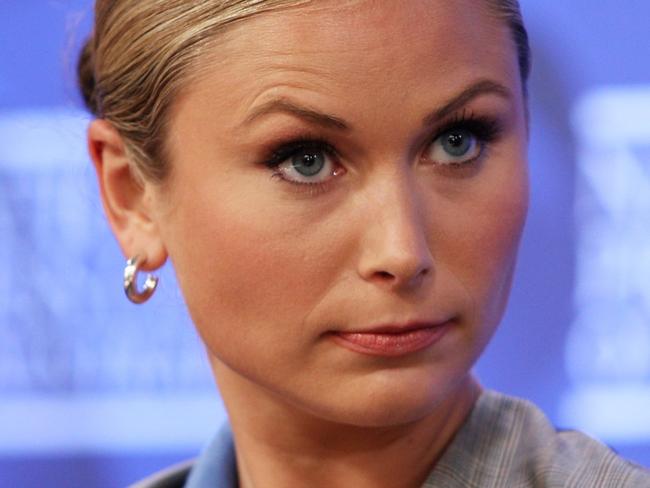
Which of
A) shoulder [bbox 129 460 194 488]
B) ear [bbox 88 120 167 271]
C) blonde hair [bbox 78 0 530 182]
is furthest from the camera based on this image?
shoulder [bbox 129 460 194 488]

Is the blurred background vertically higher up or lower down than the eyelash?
higher up

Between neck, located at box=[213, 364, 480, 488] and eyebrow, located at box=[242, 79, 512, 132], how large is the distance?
26 cm

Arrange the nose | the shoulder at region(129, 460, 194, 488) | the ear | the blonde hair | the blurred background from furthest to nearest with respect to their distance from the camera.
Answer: the blurred background, the shoulder at region(129, 460, 194, 488), the ear, the blonde hair, the nose

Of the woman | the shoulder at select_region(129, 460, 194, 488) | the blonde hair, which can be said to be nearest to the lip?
the woman

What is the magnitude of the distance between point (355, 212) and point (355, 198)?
0.02 meters

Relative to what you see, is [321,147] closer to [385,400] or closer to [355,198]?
[355,198]

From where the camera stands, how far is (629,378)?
1.61 metres

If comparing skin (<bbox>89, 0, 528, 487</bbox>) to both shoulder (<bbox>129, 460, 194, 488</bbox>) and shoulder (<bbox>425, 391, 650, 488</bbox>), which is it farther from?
shoulder (<bbox>129, 460, 194, 488</bbox>)

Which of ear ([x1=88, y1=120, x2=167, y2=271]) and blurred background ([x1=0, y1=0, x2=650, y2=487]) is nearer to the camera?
ear ([x1=88, y1=120, x2=167, y2=271])

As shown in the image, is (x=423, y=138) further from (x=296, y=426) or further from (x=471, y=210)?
(x=296, y=426)

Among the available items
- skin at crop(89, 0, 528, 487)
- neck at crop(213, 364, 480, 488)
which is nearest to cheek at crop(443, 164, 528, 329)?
skin at crop(89, 0, 528, 487)

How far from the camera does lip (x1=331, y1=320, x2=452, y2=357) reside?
107 centimetres

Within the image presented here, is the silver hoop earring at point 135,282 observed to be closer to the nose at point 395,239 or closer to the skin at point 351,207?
the skin at point 351,207

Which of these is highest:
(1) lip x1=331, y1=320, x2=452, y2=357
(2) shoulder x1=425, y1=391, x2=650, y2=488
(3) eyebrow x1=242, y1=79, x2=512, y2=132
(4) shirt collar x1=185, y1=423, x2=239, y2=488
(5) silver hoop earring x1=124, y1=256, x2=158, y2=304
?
(5) silver hoop earring x1=124, y1=256, x2=158, y2=304
